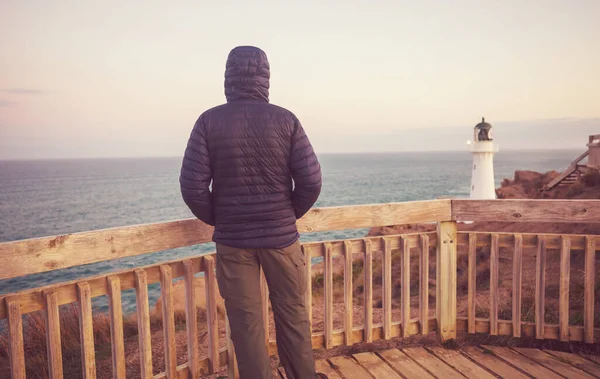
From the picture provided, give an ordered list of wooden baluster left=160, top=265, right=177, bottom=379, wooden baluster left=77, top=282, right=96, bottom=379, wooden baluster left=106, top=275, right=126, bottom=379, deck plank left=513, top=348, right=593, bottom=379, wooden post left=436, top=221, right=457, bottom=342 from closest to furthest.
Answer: wooden baluster left=77, top=282, right=96, bottom=379
wooden baluster left=106, top=275, right=126, bottom=379
wooden baluster left=160, top=265, right=177, bottom=379
deck plank left=513, top=348, right=593, bottom=379
wooden post left=436, top=221, right=457, bottom=342

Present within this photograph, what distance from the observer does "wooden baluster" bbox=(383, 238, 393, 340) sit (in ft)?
12.0

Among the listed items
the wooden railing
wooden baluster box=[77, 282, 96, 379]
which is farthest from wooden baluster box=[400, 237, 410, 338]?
wooden baluster box=[77, 282, 96, 379]

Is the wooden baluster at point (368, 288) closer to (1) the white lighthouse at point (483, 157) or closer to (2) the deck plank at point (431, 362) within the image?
(2) the deck plank at point (431, 362)

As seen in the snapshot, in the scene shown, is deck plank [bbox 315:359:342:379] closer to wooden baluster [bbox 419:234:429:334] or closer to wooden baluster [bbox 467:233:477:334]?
wooden baluster [bbox 419:234:429:334]

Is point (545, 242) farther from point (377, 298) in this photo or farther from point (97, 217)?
point (97, 217)

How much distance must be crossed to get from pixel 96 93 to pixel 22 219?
3982 cm

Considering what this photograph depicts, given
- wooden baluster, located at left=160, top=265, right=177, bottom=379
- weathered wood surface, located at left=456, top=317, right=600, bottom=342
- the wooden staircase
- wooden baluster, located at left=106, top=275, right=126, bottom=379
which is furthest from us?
the wooden staircase

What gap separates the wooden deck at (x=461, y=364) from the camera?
3.32 m

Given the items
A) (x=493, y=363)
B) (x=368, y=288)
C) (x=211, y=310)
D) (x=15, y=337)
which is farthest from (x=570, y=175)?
(x=15, y=337)

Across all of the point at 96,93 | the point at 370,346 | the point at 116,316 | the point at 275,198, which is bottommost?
the point at 370,346

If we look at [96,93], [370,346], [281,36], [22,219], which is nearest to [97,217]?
[22,219]

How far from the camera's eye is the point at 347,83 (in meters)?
60.6

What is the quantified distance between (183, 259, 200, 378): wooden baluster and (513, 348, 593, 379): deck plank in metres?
2.61

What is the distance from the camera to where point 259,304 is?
275cm
